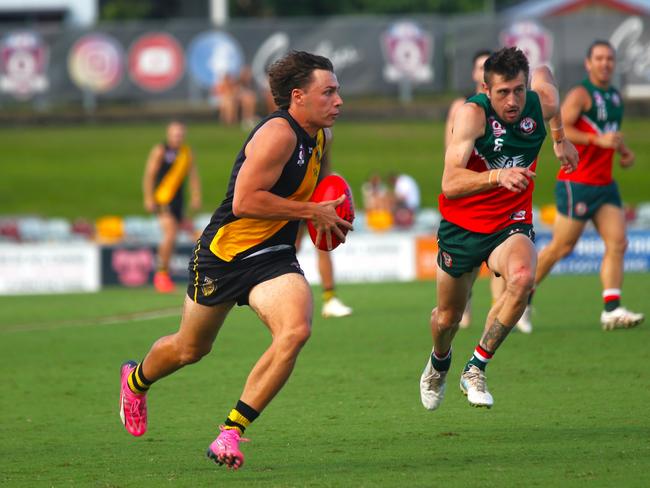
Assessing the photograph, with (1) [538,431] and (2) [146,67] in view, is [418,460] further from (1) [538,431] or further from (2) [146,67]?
(2) [146,67]

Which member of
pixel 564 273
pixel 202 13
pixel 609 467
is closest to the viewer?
pixel 609 467

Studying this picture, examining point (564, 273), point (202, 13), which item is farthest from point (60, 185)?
point (202, 13)

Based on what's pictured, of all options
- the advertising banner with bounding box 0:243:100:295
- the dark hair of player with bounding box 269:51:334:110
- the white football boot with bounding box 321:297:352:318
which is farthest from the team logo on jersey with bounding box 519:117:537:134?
the advertising banner with bounding box 0:243:100:295

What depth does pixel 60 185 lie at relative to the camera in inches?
1220

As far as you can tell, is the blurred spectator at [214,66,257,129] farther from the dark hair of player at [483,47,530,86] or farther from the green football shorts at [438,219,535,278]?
the dark hair of player at [483,47,530,86]

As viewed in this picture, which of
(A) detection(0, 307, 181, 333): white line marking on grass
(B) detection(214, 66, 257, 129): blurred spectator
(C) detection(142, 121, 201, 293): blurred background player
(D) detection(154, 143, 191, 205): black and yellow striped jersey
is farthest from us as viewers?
(B) detection(214, 66, 257, 129): blurred spectator

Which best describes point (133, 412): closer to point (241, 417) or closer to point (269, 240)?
point (241, 417)

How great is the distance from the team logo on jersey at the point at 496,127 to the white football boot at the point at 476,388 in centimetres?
137

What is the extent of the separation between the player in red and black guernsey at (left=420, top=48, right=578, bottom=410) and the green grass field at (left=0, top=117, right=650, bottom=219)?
20.4 metres

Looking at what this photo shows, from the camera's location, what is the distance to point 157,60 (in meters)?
30.9

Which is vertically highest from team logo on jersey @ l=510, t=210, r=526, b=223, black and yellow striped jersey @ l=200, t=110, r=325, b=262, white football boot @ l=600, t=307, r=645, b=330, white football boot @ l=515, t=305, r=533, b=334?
black and yellow striped jersey @ l=200, t=110, r=325, b=262

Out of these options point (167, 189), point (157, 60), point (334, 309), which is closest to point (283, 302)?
point (334, 309)

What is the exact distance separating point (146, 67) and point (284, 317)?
25.4 metres

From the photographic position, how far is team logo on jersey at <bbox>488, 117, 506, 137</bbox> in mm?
7461
